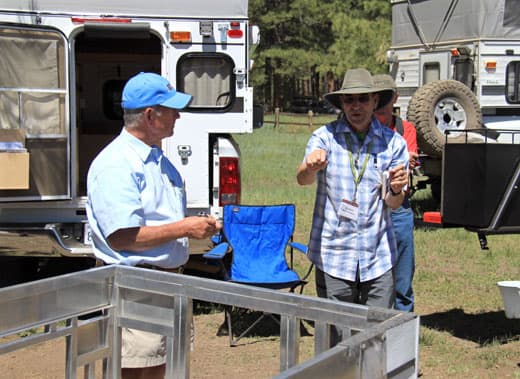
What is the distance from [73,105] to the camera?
6141 mm

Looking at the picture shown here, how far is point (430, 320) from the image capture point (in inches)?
244

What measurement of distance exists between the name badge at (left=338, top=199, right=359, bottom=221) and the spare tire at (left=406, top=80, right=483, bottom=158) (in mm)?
6287

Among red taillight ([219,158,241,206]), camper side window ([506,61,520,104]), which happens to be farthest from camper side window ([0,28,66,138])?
camper side window ([506,61,520,104])

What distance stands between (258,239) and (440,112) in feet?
15.2

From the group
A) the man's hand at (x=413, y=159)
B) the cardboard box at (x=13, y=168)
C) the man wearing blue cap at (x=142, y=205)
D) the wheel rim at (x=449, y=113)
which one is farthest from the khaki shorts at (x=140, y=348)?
the wheel rim at (x=449, y=113)

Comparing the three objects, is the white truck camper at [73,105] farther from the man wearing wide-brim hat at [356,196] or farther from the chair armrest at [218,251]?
the man wearing wide-brim hat at [356,196]

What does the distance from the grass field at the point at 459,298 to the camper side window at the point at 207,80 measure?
181 centimetres

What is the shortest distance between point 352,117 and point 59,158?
290cm

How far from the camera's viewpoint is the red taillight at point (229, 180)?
6312mm

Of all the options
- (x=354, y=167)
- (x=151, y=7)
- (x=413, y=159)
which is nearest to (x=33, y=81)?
(x=151, y=7)

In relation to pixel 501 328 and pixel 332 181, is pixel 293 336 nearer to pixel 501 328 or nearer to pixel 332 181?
pixel 332 181

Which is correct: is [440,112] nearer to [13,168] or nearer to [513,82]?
[513,82]

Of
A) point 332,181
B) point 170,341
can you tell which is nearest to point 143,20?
point 332,181

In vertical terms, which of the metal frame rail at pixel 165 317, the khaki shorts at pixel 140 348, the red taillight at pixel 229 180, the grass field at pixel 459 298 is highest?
the red taillight at pixel 229 180
